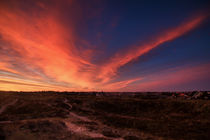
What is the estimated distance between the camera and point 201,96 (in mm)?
68625

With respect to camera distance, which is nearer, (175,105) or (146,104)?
(175,105)

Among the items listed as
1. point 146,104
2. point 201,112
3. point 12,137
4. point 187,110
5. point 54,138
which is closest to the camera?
point 12,137

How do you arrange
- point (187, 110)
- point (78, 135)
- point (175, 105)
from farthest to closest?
point (175, 105), point (187, 110), point (78, 135)

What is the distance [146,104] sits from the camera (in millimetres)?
58438

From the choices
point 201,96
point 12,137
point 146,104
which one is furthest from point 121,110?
point 201,96

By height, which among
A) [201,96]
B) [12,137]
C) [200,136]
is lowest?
[200,136]

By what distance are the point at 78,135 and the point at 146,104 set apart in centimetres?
4542

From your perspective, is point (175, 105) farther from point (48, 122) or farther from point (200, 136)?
point (48, 122)

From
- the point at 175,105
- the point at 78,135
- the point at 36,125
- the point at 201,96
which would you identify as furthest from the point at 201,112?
the point at 36,125

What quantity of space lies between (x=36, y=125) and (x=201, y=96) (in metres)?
87.4

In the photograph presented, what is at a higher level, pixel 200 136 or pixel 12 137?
pixel 12 137

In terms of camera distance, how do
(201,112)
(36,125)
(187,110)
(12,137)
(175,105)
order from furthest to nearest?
1. (175,105)
2. (187,110)
3. (201,112)
4. (36,125)
5. (12,137)

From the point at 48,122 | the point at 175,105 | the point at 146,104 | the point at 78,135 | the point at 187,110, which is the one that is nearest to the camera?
the point at 78,135

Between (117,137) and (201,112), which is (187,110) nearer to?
(201,112)
